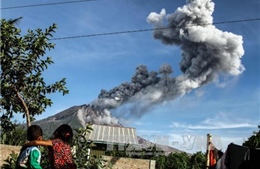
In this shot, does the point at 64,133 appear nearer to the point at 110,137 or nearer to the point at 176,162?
the point at 176,162

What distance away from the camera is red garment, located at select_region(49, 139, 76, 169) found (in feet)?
14.5

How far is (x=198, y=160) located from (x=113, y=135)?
5.61m

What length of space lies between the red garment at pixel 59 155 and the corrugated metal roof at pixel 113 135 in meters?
18.3

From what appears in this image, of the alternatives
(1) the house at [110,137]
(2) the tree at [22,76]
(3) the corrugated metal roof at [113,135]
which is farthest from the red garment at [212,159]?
(3) the corrugated metal roof at [113,135]

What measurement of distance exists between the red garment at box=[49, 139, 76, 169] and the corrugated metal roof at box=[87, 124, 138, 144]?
60.2 ft

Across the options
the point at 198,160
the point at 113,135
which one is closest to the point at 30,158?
the point at 198,160

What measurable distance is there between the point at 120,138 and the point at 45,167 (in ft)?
59.5

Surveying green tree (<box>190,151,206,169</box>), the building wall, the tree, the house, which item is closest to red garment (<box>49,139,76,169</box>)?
the tree

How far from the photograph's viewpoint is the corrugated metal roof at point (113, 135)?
77.1ft

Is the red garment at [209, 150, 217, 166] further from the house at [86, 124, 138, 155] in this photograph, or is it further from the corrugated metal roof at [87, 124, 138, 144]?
the corrugated metal roof at [87, 124, 138, 144]

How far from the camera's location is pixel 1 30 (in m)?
9.20

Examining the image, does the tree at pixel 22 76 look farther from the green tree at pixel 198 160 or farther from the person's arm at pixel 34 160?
the green tree at pixel 198 160

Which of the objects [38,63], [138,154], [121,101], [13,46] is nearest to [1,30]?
[13,46]

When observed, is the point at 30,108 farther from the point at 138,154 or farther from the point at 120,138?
the point at 120,138
